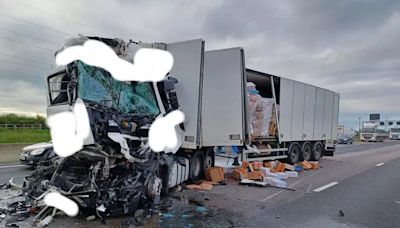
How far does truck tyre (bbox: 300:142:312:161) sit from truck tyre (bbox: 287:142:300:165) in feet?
0.89

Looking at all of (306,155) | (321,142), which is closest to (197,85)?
(306,155)

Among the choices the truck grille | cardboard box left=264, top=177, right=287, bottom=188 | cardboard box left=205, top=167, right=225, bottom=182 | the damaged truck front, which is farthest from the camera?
the truck grille

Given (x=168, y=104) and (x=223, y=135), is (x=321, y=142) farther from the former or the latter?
(x=168, y=104)

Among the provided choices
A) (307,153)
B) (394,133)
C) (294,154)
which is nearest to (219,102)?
(294,154)

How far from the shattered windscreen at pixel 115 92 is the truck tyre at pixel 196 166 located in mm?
2331

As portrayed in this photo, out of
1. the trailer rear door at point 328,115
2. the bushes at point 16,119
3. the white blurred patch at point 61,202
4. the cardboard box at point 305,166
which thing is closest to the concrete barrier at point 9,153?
the white blurred patch at point 61,202

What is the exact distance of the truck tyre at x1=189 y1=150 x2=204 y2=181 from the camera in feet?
27.6

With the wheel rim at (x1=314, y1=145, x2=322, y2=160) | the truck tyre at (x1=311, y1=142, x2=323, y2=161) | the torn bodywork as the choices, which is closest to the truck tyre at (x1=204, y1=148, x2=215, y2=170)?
the torn bodywork

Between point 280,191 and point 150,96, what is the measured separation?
4003mm

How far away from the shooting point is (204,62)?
8438mm

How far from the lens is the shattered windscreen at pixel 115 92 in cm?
535

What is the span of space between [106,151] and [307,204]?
4.20m

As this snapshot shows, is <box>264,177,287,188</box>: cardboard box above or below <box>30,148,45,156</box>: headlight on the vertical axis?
below

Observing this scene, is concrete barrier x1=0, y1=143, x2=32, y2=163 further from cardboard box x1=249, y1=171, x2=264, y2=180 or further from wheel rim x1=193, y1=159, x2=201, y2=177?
cardboard box x1=249, y1=171, x2=264, y2=180
